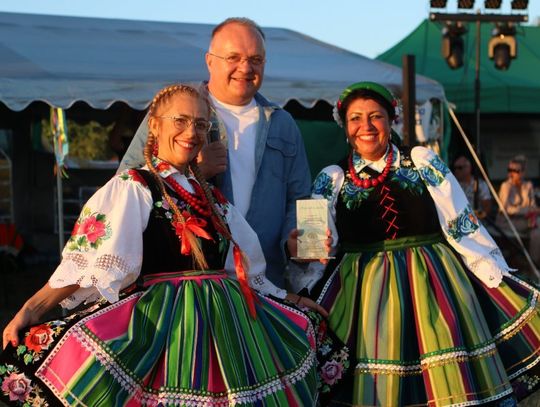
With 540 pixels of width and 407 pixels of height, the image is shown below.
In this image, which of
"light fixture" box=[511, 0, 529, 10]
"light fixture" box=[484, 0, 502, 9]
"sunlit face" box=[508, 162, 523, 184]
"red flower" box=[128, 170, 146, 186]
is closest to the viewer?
"red flower" box=[128, 170, 146, 186]

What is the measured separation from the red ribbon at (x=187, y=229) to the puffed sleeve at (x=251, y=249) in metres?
0.27

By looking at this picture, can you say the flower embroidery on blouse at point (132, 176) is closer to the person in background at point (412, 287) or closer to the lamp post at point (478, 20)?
the person in background at point (412, 287)

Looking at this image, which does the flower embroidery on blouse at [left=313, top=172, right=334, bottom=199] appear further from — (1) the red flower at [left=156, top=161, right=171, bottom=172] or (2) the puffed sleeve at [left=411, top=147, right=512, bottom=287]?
(1) the red flower at [left=156, top=161, right=171, bottom=172]

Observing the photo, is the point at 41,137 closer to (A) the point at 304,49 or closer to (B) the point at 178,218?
(A) the point at 304,49

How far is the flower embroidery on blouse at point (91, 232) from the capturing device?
2.69 metres

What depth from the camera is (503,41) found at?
11664 millimetres

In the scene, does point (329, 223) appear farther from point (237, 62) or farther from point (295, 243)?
point (237, 62)

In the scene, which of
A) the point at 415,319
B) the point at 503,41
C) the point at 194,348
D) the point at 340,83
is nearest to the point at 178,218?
Result: the point at 194,348

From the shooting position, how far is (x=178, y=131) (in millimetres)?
2846

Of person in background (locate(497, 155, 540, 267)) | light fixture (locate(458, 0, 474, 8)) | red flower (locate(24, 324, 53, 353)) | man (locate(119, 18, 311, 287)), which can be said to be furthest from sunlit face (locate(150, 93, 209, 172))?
light fixture (locate(458, 0, 474, 8))

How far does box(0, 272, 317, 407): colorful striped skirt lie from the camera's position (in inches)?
100

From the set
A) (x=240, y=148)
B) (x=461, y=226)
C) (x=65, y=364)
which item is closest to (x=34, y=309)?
(x=65, y=364)

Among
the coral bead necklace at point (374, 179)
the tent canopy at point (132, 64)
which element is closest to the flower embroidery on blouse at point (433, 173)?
the coral bead necklace at point (374, 179)

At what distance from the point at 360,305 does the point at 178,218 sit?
0.82 m
